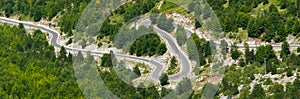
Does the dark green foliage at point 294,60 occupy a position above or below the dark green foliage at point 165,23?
below

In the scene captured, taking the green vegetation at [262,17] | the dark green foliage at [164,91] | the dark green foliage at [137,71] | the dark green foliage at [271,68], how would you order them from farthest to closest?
the green vegetation at [262,17]
the dark green foliage at [137,71]
the dark green foliage at [164,91]
the dark green foliage at [271,68]

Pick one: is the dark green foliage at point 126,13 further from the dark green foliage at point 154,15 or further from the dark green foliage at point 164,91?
the dark green foliage at point 164,91

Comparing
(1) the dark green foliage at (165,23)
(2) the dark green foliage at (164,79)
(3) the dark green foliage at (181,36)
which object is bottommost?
(2) the dark green foliage at (164,79)

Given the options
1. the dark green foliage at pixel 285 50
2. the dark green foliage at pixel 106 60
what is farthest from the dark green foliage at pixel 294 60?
the dark green foliage at pixel 106 60

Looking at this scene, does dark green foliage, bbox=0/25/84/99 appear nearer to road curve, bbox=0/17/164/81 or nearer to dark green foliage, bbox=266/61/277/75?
road curve, bbox=0/17/164/81

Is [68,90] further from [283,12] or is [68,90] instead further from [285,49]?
[283,12]

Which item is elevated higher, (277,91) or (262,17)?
(262,17)

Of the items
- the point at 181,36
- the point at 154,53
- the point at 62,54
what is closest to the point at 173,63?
the point at 154,53

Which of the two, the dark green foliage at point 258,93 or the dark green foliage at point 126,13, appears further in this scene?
the dark green foliage at point 126,13

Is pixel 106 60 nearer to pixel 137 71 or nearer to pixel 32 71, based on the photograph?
pixel 137 71
